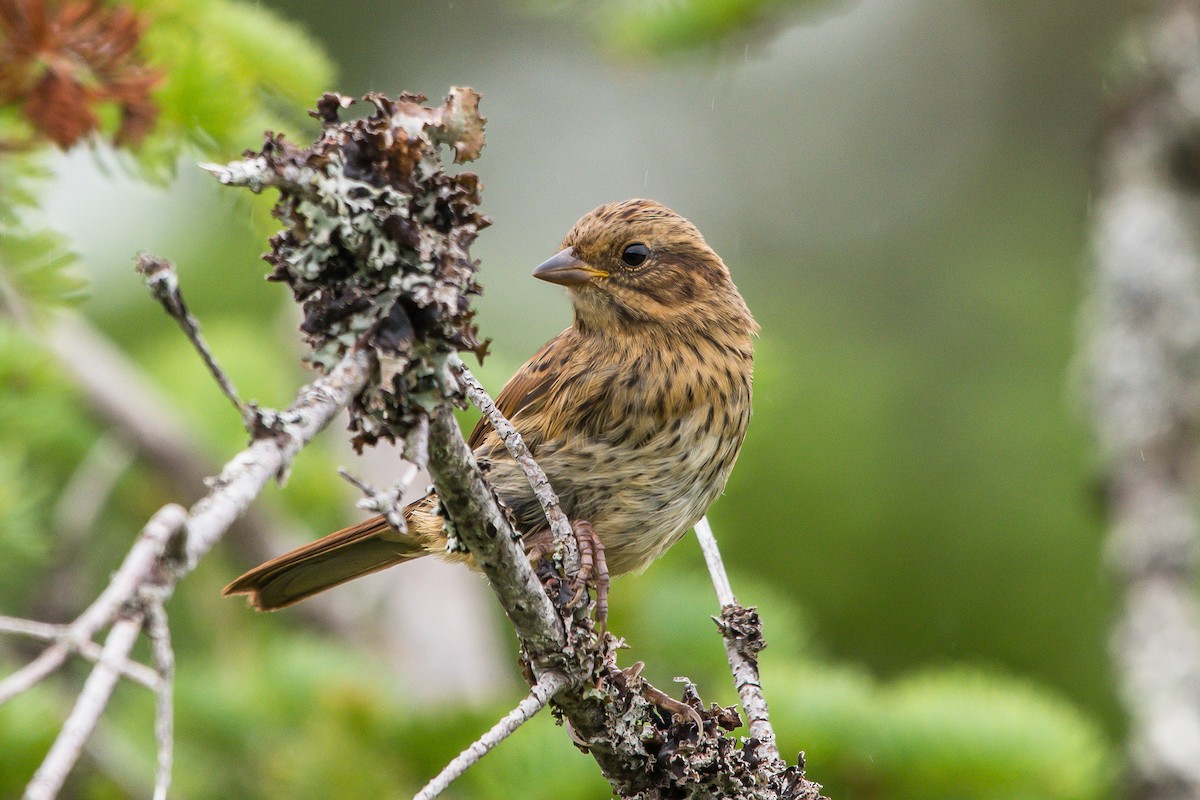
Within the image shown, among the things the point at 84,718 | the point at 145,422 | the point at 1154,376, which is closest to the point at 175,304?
the point at 84,718

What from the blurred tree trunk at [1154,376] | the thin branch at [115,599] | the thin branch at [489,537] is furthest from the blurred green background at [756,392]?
the thin branch at [115,599]

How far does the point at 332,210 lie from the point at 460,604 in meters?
4.39

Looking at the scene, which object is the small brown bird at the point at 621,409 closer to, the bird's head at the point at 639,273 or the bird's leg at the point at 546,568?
the bird's head at the point at 639,273

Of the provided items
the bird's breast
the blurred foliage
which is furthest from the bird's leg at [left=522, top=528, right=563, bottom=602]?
the blurred foliage

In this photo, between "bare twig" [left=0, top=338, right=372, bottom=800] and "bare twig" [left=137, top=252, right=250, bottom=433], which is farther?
"bare twig" [left=137, top=252, right=250, bottom=433]

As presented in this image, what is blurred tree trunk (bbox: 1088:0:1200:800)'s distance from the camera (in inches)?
173

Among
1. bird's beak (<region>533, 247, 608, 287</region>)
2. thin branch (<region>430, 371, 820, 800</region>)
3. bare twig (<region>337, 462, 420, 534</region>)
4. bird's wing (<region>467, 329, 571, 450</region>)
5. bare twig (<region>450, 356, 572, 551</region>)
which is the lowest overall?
bare twig (<region>337, 462, 420, 534</region>)

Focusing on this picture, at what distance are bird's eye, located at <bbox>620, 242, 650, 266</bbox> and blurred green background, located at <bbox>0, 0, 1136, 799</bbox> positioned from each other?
0.71 m

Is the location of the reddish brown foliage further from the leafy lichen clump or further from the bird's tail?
the leafy lichen clump

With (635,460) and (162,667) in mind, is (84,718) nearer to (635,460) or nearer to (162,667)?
(162,667)

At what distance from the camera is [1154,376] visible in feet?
16.5

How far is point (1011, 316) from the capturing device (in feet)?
22.4

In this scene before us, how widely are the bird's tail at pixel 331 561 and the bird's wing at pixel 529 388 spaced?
0.30m

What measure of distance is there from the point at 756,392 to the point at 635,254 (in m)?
1.15
